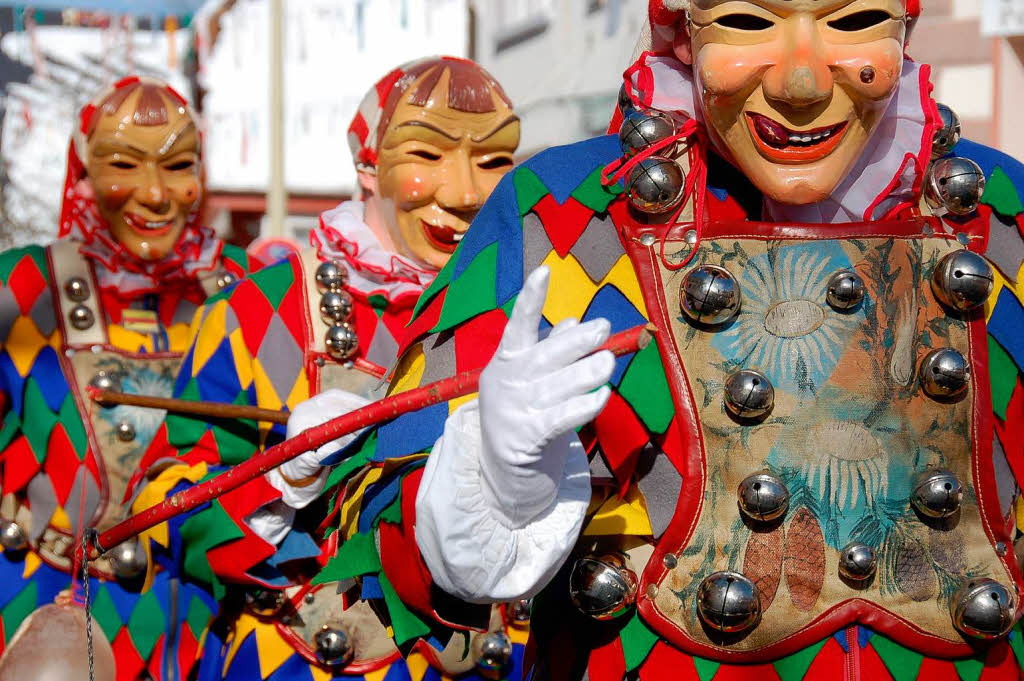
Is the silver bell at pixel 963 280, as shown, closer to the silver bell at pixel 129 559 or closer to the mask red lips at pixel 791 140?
the mask red lips at pixel 791 140

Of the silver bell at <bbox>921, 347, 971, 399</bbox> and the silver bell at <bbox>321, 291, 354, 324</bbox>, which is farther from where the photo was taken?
the silver bell at <bbox>321, 291, 354, 324</bbox>

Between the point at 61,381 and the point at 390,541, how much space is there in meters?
2.68

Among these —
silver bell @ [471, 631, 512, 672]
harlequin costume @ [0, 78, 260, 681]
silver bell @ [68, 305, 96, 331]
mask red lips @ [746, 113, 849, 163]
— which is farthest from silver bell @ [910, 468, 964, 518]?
silver bell @ [68, 305, 96, 331]

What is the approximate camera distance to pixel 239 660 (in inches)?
132

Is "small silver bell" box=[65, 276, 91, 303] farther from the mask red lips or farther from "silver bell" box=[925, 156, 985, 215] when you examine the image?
"silver bell" box=[925, 156, 985, 215]

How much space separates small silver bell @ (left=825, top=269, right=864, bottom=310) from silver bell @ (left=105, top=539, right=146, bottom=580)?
2471 mm

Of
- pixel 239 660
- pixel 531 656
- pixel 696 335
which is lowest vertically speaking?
pixel 239 660

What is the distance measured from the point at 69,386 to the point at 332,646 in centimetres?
150

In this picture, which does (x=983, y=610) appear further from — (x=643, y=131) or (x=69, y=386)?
(x=69, y=386)

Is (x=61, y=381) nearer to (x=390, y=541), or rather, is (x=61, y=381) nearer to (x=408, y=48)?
(x=390, y=541)

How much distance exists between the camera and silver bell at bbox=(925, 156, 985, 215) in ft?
6.70

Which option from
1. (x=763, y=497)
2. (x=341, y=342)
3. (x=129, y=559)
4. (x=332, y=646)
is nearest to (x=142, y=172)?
(x=129, y=559)

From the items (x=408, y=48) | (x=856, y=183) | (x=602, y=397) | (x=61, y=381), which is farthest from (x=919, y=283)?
(x=408, y=48)

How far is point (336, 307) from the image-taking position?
3.49m
